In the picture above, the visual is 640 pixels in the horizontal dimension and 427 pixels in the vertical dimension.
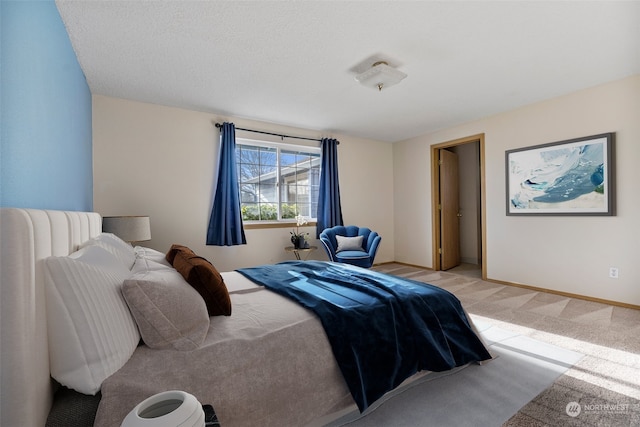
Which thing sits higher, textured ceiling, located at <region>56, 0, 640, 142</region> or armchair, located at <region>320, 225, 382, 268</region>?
textured ceiling, located at <region>56, 0, 640, 142</region>

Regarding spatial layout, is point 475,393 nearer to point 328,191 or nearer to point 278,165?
point 328,191

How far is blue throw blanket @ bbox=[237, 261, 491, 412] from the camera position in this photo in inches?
59.2

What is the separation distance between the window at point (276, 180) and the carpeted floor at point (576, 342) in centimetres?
255

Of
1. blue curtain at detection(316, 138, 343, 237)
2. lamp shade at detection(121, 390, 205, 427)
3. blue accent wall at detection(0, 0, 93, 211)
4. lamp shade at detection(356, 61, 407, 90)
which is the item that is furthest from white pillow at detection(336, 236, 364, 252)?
lamp shade at detection(121, 390, 205, 427)

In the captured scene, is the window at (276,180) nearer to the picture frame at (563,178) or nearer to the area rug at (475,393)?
the picture frame at (563,178)

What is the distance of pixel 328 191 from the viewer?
16.5 ft

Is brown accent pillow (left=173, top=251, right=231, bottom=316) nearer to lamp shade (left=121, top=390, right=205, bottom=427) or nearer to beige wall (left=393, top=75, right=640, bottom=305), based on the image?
lamp shade (left=121, top=390, right=205, bottom=427)

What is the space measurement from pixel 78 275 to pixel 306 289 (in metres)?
1.26

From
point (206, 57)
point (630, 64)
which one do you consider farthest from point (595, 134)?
point (206, 57)

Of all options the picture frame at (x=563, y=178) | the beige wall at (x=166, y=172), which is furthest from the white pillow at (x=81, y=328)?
the picture frame at (x=563, y=178)

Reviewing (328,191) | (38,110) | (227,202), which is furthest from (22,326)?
(328,191)

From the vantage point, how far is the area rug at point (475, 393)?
156cm

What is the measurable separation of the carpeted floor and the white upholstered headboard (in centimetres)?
200

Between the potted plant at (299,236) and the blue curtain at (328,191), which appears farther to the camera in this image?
the blue curtain at (328,191)
